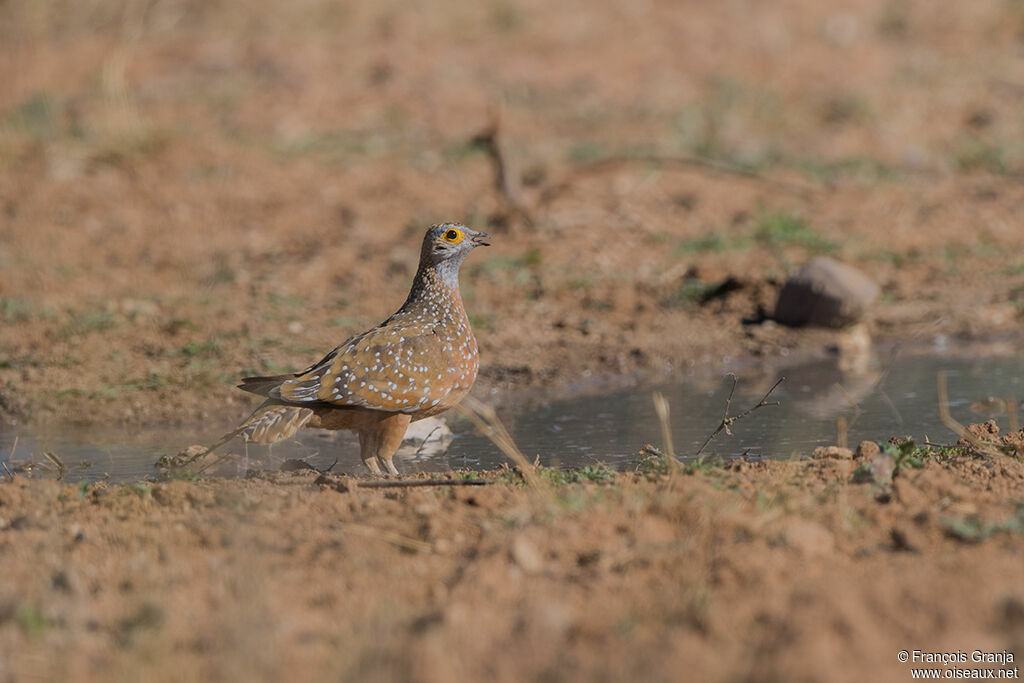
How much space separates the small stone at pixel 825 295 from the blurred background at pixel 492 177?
1.15ft

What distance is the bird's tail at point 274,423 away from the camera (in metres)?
6.16

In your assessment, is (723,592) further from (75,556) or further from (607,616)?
(75,556)

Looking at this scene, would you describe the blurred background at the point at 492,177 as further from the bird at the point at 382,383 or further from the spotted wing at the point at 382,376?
the spotted wing at the point at 382,376

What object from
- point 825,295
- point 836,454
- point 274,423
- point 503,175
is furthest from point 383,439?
point 503,175

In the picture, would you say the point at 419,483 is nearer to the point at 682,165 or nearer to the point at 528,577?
the point at 528,577

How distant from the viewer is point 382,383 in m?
6.23

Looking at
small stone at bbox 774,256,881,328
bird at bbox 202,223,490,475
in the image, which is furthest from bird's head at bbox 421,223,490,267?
small stone at bbox 774,256,881,328

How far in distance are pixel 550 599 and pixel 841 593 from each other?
35.7 inches

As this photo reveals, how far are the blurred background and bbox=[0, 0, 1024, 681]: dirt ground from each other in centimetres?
5

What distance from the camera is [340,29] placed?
1822 cm

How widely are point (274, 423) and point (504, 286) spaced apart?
452cm

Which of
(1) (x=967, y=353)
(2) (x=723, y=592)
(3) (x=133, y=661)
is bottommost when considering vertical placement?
(1) (x=967, y=353)

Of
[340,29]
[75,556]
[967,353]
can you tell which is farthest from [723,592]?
[340,29]

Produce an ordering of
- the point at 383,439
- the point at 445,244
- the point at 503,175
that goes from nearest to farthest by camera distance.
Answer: the point at 383,439 → the point at 445,244 → the point at 503,175
